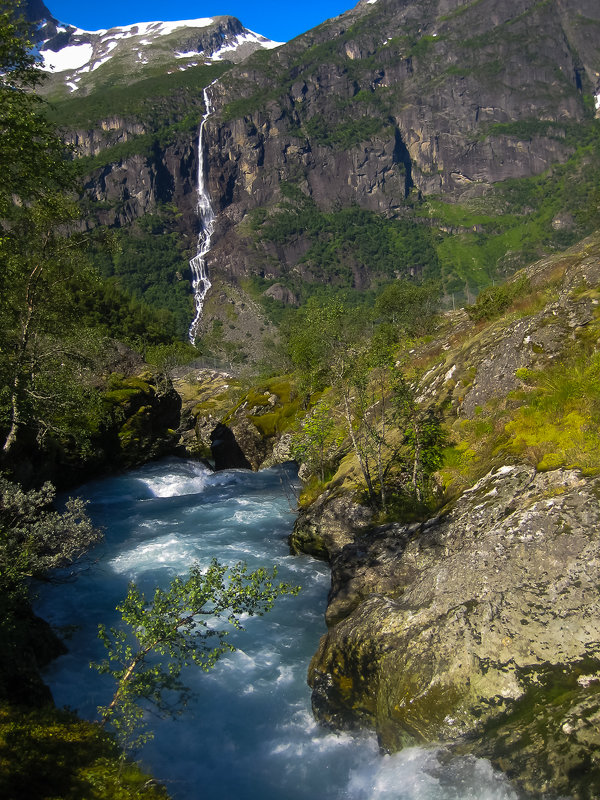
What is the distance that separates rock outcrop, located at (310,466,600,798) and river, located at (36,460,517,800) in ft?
1.84

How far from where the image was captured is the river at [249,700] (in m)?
8.48

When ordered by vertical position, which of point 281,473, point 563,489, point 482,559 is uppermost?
point 563,489

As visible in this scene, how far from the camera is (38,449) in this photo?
2320 cm

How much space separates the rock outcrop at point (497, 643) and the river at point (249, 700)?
560 mm

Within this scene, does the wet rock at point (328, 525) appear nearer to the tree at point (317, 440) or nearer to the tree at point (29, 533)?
the tree at point (317, 440)

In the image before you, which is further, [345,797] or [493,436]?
[493,436]

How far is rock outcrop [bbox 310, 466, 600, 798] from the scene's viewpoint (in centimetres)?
725

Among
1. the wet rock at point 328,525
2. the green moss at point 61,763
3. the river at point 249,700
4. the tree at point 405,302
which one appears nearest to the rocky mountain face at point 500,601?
the wet rock at point 328,525

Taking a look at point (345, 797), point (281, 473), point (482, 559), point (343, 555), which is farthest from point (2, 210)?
point (281, 473)

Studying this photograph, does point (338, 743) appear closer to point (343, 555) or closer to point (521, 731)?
point (521, 731)

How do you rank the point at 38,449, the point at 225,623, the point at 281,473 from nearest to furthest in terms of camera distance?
the point at 225,623 → the point at 38,449 → the point at 281,473

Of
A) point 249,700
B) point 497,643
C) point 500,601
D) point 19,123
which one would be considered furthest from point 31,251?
point 497,643

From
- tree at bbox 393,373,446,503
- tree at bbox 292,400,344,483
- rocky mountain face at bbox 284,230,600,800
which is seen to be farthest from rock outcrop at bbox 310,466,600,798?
tree at bbox 292,400,344,483

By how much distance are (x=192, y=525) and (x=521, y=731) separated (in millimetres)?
18288
